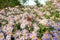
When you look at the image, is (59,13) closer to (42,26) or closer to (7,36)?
(42,26)


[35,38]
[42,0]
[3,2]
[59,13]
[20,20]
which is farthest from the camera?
[3,2]

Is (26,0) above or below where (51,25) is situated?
below

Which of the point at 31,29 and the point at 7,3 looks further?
the point at 7,3

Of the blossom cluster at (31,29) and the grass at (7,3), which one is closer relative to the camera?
the blossom cluster at (31,29)

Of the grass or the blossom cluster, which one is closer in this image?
the blossom cluster

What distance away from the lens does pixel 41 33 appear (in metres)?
2.71

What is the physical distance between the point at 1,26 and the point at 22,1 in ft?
11.7

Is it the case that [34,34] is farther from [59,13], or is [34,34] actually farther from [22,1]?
[22,1]

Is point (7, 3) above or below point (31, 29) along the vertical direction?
below

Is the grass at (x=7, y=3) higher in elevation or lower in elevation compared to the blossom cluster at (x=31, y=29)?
lower

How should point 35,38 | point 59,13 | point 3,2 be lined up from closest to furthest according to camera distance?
1. point 35,38
2. point 59,13
3. point 3,2

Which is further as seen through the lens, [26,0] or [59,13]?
[26,0]

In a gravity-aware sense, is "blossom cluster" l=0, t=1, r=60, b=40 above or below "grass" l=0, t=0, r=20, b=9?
above

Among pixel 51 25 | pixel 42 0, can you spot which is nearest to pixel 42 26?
pixel 51 25
